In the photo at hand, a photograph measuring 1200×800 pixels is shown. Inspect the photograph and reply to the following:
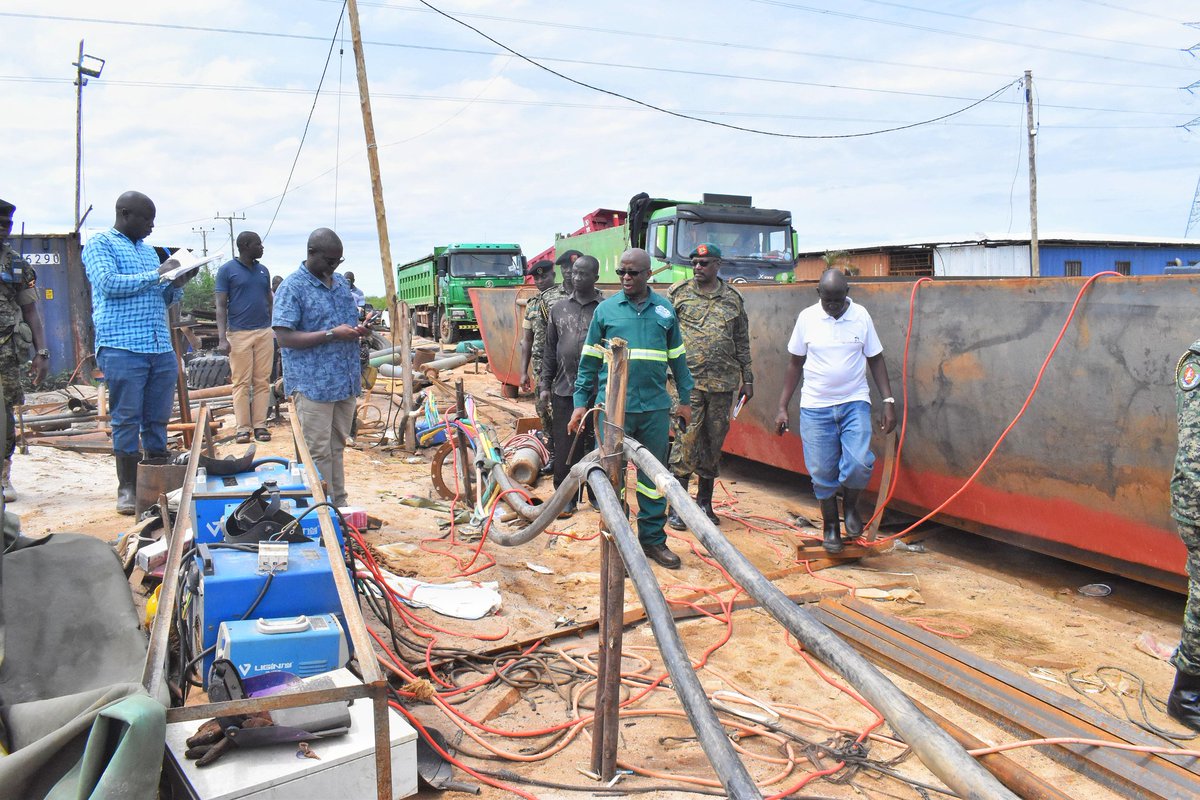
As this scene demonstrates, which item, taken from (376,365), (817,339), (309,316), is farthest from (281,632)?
(376,365)

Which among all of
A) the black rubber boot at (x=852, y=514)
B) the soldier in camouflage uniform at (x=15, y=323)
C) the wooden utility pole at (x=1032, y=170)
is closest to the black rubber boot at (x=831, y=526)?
the black rubber boot at (x=852, y=514)

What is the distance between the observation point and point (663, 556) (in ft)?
17.2

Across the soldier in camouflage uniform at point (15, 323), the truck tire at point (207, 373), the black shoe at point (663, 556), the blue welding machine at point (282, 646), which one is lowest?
the black shoe at point (663, 556)

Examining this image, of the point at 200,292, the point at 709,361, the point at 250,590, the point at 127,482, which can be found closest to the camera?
the point at 250,590

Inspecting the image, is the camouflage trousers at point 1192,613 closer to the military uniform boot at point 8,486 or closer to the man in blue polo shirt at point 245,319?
the military uniform boot at point 8,486

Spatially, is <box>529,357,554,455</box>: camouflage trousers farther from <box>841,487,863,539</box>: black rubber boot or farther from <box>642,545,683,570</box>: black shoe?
<box>841,487,863,539</box>: black rubber boot

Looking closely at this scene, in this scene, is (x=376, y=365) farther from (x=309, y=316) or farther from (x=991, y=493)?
(x=991, y=493)

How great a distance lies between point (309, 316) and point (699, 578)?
271 cm

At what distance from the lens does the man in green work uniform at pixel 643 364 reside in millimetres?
5160

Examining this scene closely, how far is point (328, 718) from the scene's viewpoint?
242 centimetres

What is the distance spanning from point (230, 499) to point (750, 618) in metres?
2.53

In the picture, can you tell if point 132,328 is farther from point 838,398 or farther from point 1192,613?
point 1192,613

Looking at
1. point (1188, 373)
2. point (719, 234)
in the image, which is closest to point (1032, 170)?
point (719, 234)

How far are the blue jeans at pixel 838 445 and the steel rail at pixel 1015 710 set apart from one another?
1.26m
